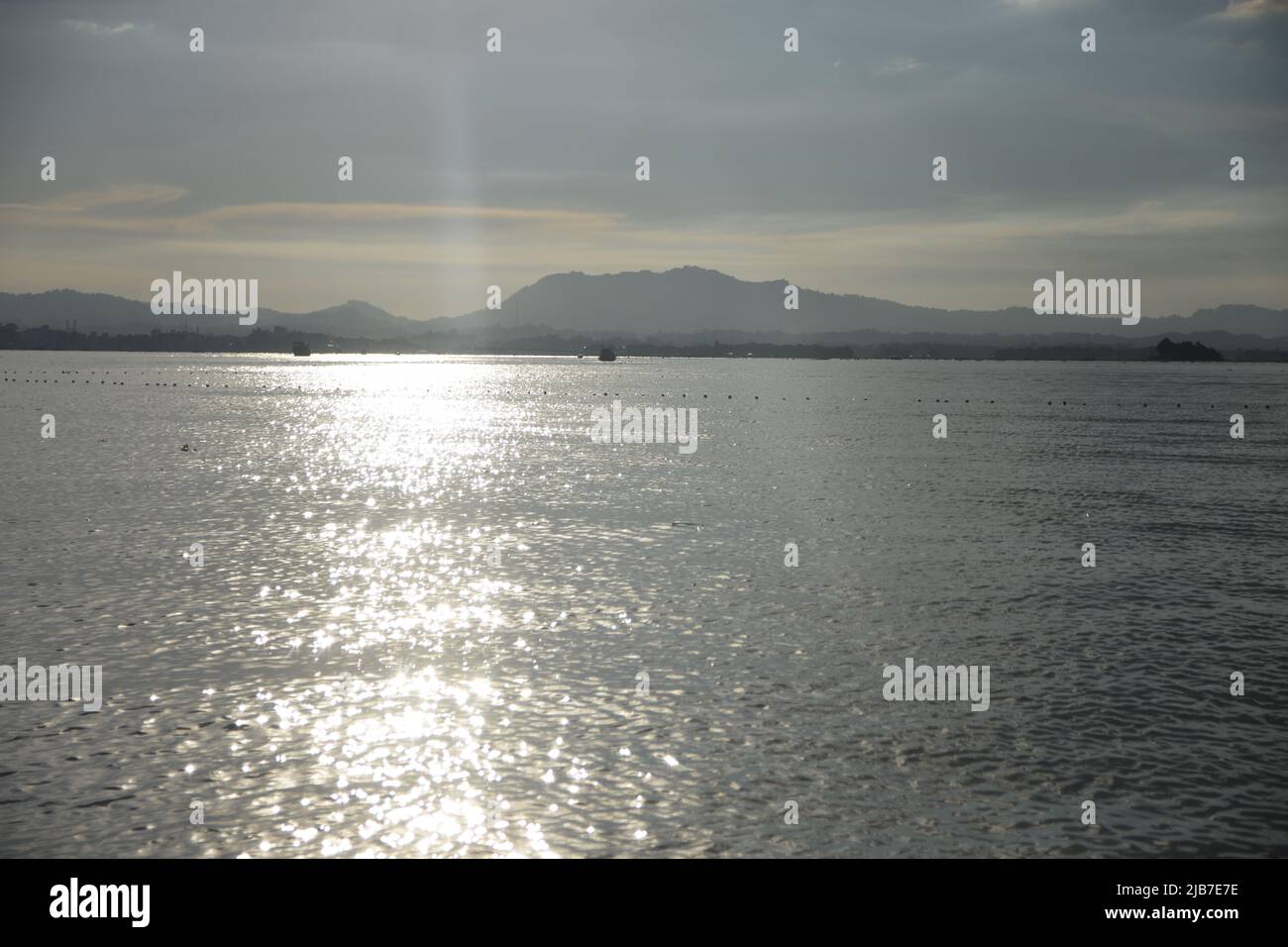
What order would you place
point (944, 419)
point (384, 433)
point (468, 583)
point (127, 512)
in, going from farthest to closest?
1. point (944, 419)
2. point (384, 433)
3. point (127, 512)
4. point (468, 583)

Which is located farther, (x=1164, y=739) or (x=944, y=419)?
(x=944, y=419)

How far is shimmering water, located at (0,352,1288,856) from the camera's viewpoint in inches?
546

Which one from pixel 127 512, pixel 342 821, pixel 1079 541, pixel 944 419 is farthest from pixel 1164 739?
pixel 944 419

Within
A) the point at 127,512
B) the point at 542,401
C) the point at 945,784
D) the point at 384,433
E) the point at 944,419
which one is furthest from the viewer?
the point at 542,401

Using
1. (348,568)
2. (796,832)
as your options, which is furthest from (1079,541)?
(796,832)

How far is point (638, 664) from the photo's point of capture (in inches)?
826

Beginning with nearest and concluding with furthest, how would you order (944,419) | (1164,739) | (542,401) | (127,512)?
(1164,739), (127,512), (944,419), (542,401)

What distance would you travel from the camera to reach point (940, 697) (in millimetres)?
19391

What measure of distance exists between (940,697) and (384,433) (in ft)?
246

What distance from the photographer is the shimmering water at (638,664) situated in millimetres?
13859

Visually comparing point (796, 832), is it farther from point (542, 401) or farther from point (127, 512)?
point (542, 401)
